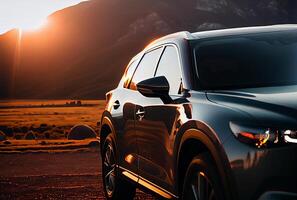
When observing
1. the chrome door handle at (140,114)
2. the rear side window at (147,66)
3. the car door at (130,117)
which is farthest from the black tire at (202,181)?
the rear side window at (147,66)

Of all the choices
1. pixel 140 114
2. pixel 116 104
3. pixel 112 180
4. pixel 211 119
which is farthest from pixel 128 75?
pixel 211 119

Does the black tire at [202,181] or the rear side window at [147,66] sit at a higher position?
the rear side window at [147,66]

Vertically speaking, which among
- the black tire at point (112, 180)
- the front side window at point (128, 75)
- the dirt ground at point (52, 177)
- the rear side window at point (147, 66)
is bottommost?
the dirt ground at point (52, 177)

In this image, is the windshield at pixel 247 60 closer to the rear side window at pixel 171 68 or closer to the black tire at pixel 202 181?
the rear side window at pixel 171 68

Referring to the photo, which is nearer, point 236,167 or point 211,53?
point 236,167

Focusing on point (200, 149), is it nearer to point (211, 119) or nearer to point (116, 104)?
point (211, 119)

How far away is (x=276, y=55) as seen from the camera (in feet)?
18.6

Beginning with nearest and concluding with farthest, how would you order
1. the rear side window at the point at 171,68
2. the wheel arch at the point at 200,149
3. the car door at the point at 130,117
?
the wheel arch at the point at 200,149, the rear side window at the point at 171,68, the car door at the point at 130,117

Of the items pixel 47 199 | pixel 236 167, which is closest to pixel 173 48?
pixel 236 167

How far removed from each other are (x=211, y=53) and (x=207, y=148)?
1381 mm

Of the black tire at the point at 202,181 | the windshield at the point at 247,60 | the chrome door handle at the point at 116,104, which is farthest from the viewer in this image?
the chrome door handle at the point at 116,104

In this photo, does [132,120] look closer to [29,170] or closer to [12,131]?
[29,170]

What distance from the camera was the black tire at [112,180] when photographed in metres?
7.57

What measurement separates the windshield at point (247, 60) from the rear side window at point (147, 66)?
819 mm
